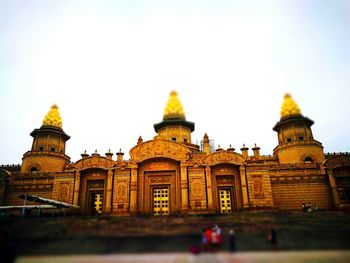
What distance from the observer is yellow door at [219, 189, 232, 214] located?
27.0 metres

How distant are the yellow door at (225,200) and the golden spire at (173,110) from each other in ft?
48.6

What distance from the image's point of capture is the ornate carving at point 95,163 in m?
27.7

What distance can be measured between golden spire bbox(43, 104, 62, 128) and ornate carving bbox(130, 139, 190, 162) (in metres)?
17.0

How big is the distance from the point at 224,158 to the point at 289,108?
637 inches

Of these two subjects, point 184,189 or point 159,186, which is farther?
point 159,186

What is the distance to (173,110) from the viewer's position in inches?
1576

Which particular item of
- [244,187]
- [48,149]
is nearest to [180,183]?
[244,187]

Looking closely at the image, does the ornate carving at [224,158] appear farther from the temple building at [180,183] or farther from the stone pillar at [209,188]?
the stone pillar at [209,188]

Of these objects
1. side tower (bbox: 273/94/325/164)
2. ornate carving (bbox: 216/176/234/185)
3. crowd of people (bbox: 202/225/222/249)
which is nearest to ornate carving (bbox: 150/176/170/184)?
ornate carving (bbox: 216/176/234/185)

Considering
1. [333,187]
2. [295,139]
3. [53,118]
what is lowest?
[333,187]

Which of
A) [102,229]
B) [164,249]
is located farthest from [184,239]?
[102,229]

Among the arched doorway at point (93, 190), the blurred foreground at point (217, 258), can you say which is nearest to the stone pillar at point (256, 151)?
the arched doorway at point (93, 190)

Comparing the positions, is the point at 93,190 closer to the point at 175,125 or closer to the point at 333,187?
the point at 175,125

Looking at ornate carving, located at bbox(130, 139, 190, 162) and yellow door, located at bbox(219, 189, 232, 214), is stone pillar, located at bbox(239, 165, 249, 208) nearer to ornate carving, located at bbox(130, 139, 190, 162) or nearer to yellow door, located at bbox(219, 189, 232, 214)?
yellow door, located at bbox(219, 189, 232, 214)
